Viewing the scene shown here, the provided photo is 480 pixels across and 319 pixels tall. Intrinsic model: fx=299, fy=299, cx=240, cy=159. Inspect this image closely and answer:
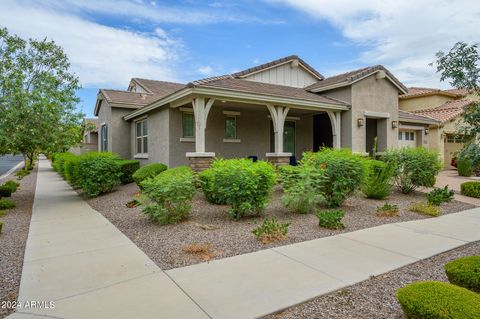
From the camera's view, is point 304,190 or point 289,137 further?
point 289,137

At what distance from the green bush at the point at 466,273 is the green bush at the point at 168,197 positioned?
4.81m

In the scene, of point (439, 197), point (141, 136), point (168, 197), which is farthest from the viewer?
point (141, 136)

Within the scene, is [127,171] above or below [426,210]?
above

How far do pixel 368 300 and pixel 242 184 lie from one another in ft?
11.9

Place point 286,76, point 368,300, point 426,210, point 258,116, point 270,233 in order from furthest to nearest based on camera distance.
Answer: point 286,76, point 258,116, point 426,210, point 270,233, point 368,300


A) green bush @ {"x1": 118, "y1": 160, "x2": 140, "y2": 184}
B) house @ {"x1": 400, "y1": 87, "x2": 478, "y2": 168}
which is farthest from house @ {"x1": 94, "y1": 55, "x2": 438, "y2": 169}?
house @ {"x1": 400, "y1": 87, "x2": 478, "y2": 168}

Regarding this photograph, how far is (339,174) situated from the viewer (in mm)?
7809

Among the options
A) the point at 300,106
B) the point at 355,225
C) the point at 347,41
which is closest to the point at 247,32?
the point at 300,106

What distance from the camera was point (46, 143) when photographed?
9344 mm

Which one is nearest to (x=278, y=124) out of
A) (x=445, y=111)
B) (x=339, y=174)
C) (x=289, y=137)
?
(x=289, y=137)

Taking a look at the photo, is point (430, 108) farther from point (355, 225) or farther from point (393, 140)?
point (355, 225)

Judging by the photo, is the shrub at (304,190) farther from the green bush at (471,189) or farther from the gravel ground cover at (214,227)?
the green bush at (471,189)

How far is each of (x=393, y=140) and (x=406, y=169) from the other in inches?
217

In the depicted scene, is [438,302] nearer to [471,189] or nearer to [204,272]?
[204,272]
